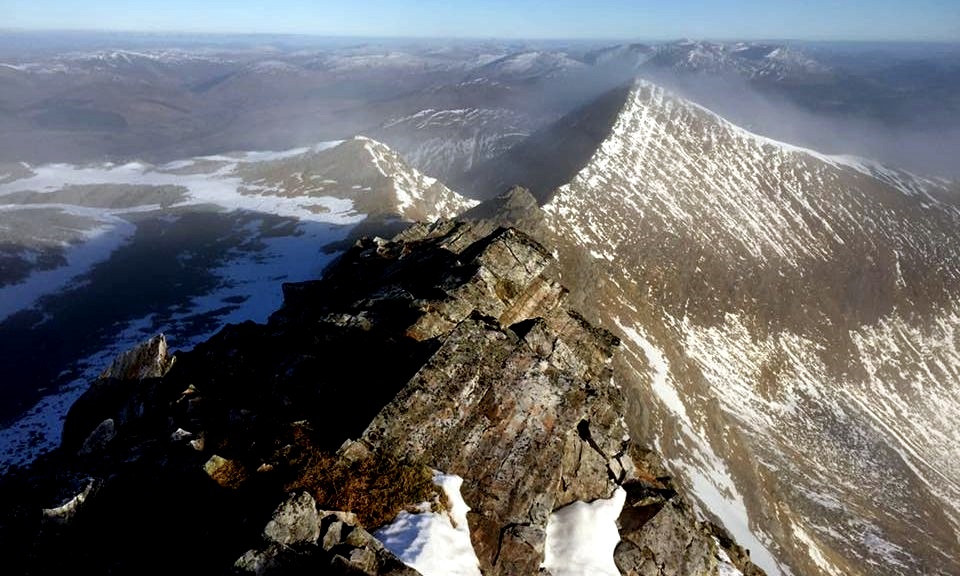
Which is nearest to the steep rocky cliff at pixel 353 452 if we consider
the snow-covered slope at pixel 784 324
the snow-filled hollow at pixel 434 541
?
the snow-filled hollow at pixel 434 541

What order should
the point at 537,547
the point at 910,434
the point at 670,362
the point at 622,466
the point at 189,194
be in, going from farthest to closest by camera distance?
1. the point at 189,194
2. the point at 910,434
3. the point at 670,362
4. the point at 622,466
5. the point at 537,547

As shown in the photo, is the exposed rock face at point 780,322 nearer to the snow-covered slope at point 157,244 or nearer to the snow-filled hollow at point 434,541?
the snow-filled hollow at point 434,541

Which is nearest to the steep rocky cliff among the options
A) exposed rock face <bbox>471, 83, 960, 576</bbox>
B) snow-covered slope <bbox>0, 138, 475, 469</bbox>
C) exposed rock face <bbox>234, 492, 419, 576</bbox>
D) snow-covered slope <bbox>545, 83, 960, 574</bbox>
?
exposed rock face <bbox>234, 492, 419, 576</bbox>

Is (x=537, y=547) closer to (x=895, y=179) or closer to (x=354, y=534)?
Result: (x=354, y=534)

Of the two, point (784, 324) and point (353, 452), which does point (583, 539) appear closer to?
point (353, 452)

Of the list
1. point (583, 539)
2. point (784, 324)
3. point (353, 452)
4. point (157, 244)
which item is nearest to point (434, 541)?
point (353, 452)

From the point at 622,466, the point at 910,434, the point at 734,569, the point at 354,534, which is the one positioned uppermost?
the point at 354,534

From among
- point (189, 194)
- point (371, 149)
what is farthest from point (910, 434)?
point (189, 194)

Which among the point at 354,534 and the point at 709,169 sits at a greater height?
the point at 354,534
